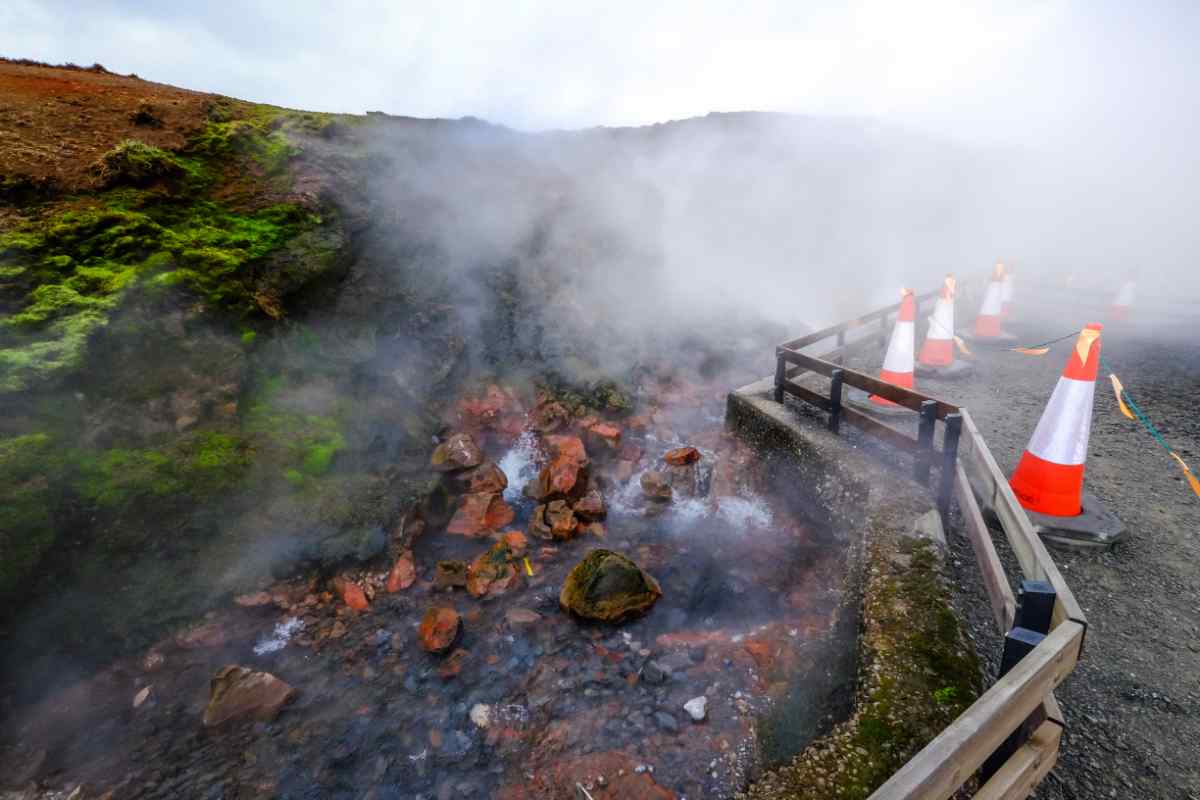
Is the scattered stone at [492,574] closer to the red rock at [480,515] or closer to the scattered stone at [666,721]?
the red rock at [480,515]

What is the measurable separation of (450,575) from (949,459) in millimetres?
4885

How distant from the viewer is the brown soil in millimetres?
6699

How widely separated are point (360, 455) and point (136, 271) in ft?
11.4

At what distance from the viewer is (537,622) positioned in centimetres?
469

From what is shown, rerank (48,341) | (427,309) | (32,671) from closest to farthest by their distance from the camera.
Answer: (32,671) < (48,341) < (427,309)

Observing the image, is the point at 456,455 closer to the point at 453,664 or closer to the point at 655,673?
the point at 453,664

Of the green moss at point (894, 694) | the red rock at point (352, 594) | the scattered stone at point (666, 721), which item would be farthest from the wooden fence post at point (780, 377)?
the red rock at point (352, 594)

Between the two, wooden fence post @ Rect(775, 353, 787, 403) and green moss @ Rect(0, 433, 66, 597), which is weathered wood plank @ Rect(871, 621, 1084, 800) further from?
green moss @ Rect(0, 433, 66, 597)

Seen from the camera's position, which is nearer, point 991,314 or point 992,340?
point 992,340

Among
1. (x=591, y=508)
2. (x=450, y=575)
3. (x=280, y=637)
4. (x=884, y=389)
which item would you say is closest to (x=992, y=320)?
(x=884, y=389)

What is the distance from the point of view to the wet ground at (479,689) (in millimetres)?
3420

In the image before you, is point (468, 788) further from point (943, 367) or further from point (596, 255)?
point (596, 255)

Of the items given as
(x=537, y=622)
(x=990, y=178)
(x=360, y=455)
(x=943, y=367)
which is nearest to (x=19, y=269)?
(x=360, y=455)

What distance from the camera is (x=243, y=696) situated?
12.7ft
